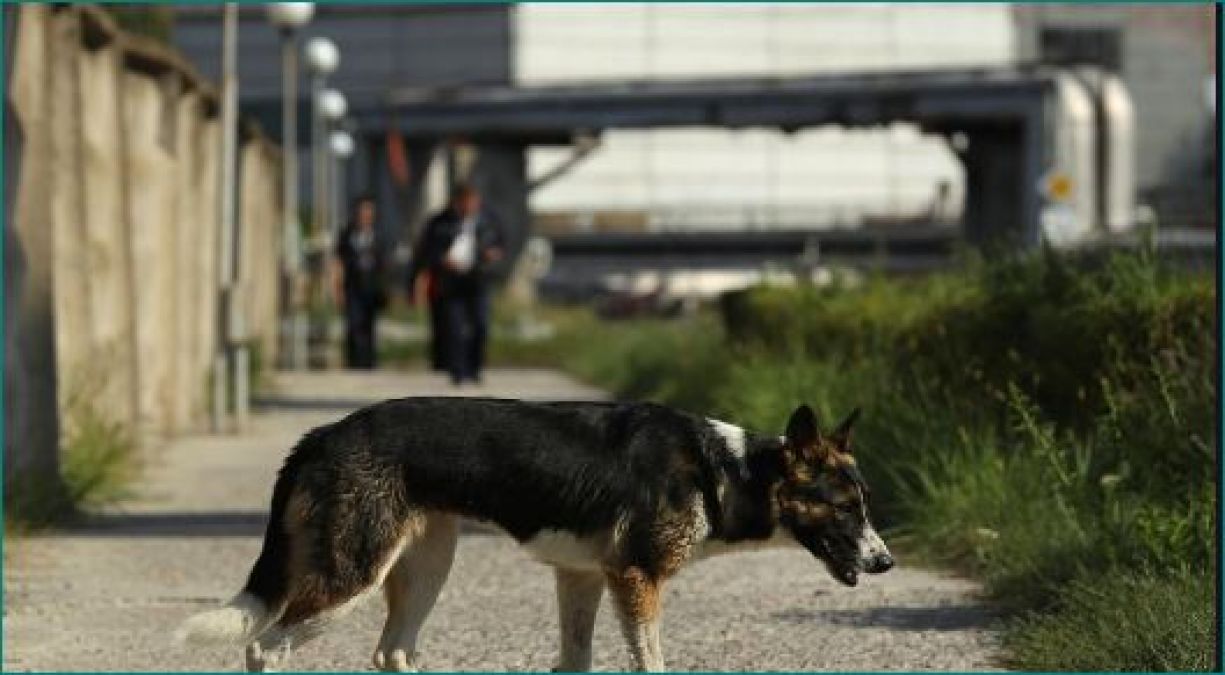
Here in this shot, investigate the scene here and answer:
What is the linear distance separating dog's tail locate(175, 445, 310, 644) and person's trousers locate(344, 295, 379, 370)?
79.2 ft

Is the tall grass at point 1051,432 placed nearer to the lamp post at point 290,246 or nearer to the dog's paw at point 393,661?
the dog's paw at point 393,661

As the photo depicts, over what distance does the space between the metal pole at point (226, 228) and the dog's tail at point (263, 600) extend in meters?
13.2

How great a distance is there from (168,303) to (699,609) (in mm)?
10762

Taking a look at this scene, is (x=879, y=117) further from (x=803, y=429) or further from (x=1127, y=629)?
(x=803, y=429)

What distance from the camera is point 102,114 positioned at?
1788 centimetres

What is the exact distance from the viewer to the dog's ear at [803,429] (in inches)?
300

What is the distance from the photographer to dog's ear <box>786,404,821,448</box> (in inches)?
300

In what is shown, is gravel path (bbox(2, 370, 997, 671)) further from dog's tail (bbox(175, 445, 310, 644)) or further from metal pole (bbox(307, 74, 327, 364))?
metal pole (bbox(307, 74, 327, 364))

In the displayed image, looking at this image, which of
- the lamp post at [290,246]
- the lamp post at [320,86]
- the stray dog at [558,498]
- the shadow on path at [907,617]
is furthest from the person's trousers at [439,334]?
the stray dog at [558,498]

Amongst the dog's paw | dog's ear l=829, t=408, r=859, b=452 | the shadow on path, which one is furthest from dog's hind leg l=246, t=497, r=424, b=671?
the shadow on path

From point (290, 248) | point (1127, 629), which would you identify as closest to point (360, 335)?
point (290, 248)

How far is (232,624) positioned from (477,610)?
3.24 metres

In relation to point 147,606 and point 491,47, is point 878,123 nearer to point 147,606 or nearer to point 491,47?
point 491,47

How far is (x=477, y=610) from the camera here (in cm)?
1100
